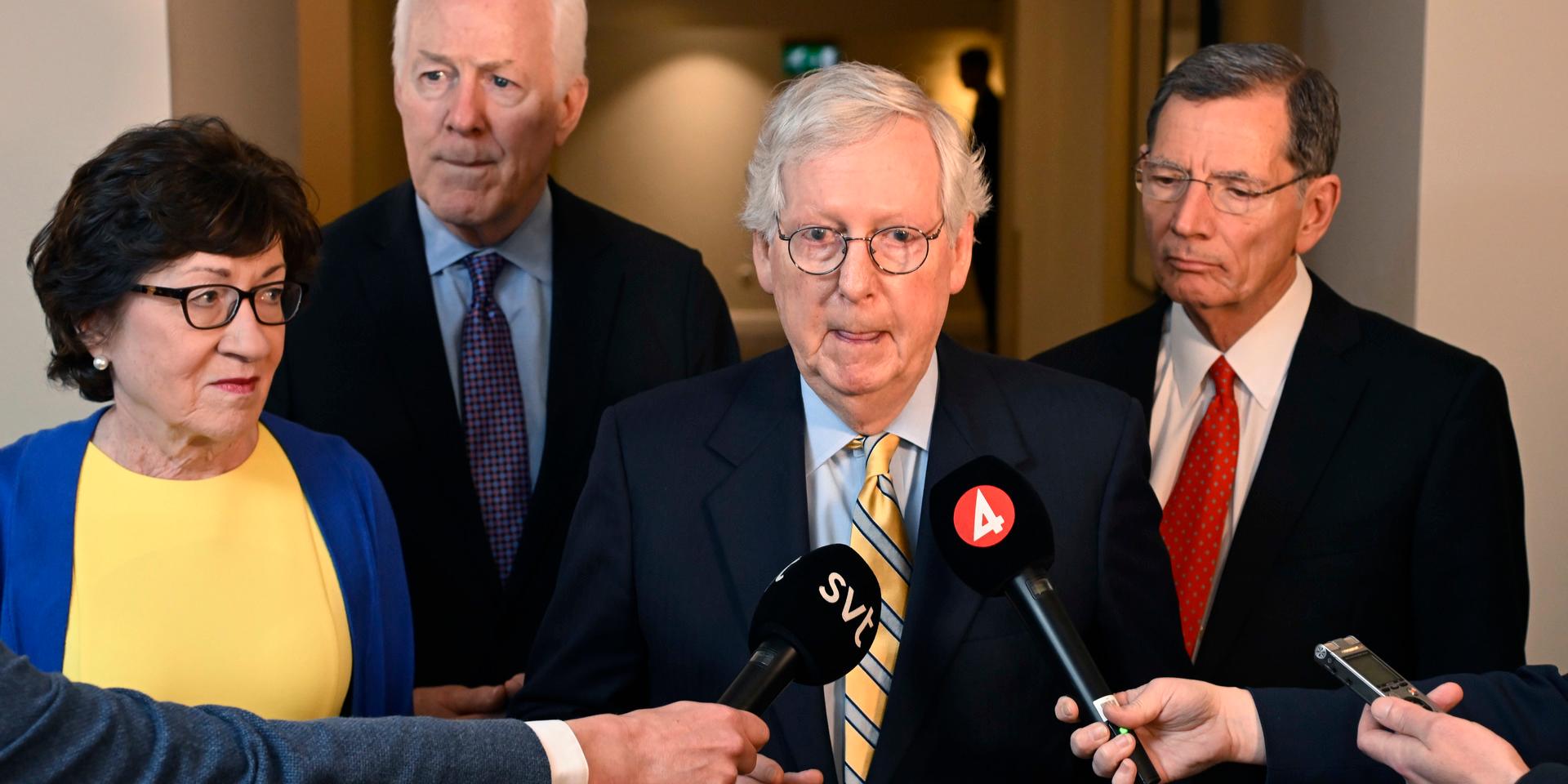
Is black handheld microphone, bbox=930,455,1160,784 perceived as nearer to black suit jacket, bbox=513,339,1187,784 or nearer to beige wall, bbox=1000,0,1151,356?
black suit jacket, bbox=513,339,1187,784

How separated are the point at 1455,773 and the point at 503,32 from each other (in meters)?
2.02

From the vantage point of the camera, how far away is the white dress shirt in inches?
107

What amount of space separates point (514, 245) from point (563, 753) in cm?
137

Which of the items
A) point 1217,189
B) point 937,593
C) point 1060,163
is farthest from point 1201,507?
point 1060,163

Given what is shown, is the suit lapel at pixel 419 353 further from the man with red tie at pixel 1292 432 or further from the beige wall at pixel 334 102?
the beige wall at pixel 334 102

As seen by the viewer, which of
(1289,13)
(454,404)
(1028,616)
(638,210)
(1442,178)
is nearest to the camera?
(1028,616)

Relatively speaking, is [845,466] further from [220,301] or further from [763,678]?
[220,301]

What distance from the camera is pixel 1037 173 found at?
883 centimetres

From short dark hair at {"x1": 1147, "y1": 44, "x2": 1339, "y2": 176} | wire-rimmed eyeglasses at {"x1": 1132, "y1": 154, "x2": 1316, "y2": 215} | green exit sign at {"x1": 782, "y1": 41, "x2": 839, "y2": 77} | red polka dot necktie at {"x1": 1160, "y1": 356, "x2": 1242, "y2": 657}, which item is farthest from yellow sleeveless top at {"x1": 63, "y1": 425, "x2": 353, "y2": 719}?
green exit sign at {"x1": 782, "y1": 41, "x2": 839, "y2": 77}

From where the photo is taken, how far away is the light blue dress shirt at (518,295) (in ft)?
9.41

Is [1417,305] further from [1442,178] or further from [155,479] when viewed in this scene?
[155,479]

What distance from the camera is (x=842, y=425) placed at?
219cm

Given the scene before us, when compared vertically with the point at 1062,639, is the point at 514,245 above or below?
above

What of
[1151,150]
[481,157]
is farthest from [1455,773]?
[481,157]
